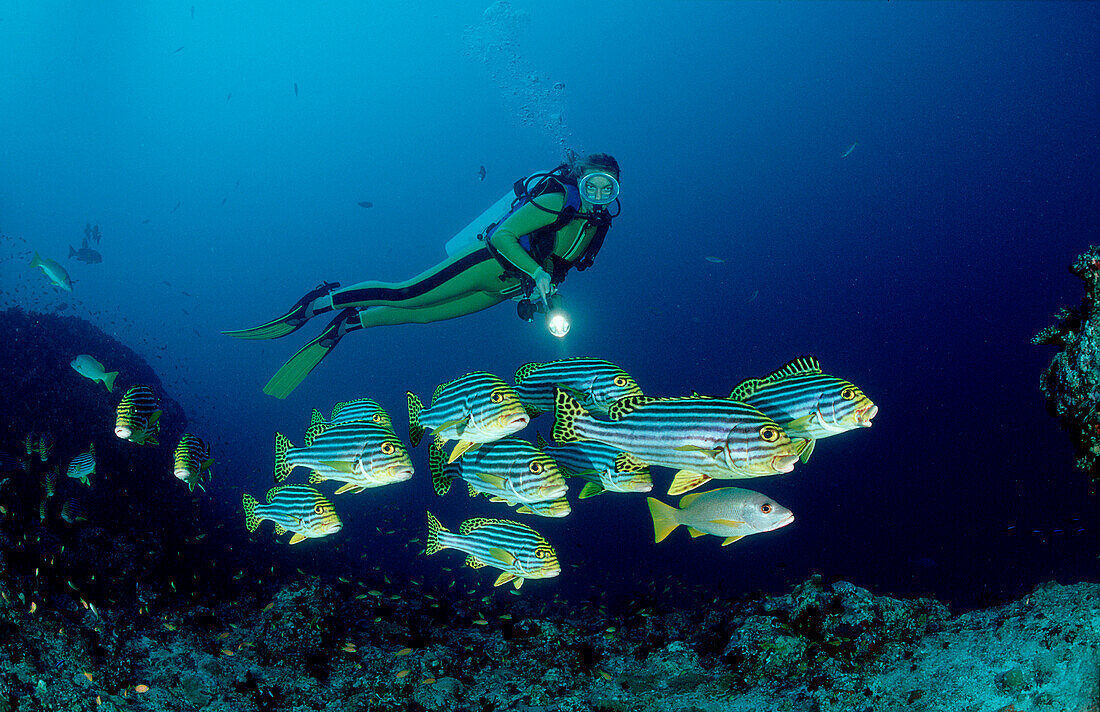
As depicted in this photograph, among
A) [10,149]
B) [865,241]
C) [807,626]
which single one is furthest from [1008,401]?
[10,149]

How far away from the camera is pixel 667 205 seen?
97.2m

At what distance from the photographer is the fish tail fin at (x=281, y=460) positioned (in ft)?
12.7

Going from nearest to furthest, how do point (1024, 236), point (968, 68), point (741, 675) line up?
point (741, 675) → point (968, 68) → point (1024, 236)

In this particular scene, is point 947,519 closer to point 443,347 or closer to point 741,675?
point 741,675

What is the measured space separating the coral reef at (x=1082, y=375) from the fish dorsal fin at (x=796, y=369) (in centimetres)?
118

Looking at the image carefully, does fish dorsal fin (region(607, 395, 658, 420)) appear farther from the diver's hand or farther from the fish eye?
the diver's hand

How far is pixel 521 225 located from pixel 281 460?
4756 millimetres

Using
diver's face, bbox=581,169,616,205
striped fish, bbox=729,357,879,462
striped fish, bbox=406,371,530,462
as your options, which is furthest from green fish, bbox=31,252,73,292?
striped fish, bbox=729,357,879,462

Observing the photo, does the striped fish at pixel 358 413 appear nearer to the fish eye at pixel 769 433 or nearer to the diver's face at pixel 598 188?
the fish eye at pixel 769 433

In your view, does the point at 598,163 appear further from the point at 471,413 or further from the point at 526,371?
the point at 471,413

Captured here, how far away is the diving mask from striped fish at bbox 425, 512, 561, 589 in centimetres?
499

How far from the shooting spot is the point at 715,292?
304 feet

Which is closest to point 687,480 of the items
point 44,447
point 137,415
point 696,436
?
point 696,436

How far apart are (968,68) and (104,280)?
496 ft
